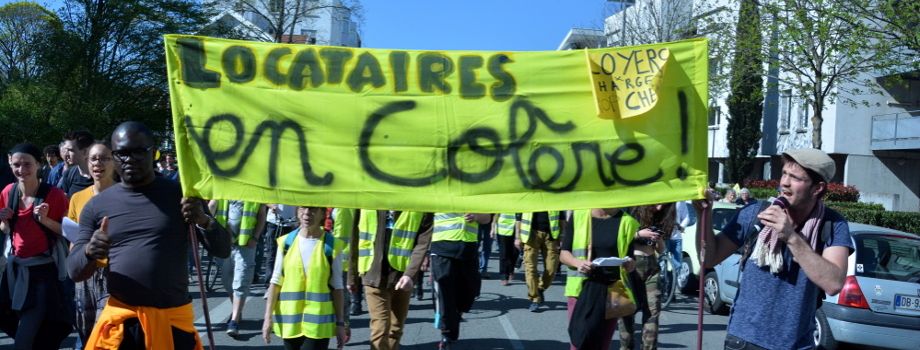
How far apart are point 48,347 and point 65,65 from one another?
3450cm

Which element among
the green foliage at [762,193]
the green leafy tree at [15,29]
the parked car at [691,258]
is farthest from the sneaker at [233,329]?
the green leafy tree at [15,29]

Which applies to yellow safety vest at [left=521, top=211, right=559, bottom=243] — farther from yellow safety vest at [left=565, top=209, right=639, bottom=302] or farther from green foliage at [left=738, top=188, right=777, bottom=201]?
green foliage at [left=738, top=188, right=777, bottom=201]

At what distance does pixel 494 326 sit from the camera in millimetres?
9156

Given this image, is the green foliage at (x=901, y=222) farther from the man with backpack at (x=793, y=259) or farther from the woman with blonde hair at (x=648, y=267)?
the man with backpack at (x=793, y=259)

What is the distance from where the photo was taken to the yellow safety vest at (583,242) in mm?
5867

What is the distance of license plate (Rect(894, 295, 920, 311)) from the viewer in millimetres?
7645

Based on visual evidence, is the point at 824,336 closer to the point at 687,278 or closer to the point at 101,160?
the point at 687,278

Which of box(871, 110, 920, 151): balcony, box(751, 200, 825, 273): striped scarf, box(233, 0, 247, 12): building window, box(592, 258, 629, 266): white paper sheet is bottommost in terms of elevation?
box(592, 258, 629, 266): white paper sheet

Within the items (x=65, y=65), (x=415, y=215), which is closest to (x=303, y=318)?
(x=415, y=215)

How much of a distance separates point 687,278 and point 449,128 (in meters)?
9.30

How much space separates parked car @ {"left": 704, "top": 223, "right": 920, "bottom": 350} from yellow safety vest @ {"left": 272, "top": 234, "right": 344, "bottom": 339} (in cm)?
511

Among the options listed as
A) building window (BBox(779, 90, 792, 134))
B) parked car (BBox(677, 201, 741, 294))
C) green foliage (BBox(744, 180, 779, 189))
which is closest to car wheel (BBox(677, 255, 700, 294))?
parked car (BBox(677, 201, 741, 294))

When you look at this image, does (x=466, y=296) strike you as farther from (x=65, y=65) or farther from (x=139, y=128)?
(x=65, y=65)

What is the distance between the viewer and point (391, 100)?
161 inches
